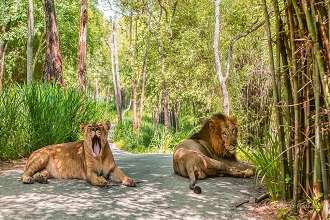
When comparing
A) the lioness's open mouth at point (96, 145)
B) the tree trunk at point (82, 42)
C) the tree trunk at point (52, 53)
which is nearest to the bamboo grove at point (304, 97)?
the lioness's open mouth at point (96, 145)

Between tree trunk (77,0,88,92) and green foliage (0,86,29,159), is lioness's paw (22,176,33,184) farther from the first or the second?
tree trunk (77,0,88,92)

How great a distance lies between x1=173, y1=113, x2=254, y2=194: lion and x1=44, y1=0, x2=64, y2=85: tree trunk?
7.22 meters

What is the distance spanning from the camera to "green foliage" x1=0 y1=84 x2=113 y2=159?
10.3m

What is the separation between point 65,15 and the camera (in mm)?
32719

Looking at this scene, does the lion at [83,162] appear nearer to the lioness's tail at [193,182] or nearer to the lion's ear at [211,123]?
the lioness's tail at [193,182]

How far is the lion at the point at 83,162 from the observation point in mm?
7449

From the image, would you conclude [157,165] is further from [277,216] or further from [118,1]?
[118,1]

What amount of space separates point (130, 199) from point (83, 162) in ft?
4.99

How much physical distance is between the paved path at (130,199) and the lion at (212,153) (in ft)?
0.51

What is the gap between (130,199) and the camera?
6.52 metres

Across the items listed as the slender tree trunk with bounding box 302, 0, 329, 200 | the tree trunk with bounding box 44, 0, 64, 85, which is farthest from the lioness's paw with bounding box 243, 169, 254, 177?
the tree trunk with bounding box 44, 0, 64, 85

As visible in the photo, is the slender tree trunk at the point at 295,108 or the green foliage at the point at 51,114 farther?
the green foliage at the point at 51,114

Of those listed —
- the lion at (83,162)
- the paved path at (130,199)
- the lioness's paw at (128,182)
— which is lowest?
the paved path at (130,199)

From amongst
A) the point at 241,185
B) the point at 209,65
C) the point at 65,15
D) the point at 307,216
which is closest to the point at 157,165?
the point at 241,185
